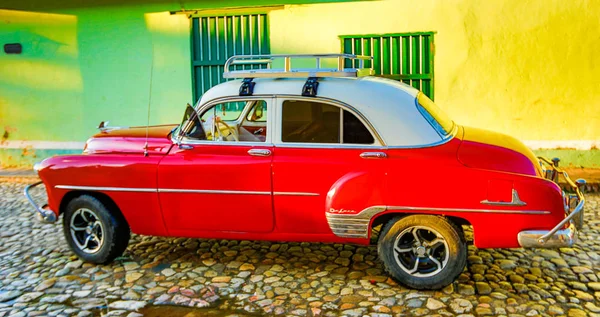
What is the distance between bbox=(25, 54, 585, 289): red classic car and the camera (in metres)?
4.80

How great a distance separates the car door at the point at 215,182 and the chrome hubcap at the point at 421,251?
1145 mm

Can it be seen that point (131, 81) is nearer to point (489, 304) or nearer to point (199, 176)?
point (199, 176)

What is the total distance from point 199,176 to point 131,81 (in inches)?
200

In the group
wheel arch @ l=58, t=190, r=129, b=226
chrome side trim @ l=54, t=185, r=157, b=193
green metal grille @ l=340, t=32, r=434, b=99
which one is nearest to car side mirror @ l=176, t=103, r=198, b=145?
chrome side trim @ l=54, t=185, r=157, b=193

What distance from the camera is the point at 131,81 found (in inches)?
389

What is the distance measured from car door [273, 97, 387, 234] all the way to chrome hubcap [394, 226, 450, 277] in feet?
1.52

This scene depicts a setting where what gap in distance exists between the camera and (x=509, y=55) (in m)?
8.73

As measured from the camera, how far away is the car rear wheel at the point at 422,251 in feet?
16.0

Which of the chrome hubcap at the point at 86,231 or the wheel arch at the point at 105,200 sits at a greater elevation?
the wheel arch at the point at 105,200

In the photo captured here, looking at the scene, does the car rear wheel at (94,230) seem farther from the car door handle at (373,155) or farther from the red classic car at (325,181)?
the car door handle at (373,155)

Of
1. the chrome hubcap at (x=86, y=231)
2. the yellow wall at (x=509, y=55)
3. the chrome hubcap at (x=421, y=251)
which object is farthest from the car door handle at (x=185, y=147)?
the yellow wall at (x=509, y=55)

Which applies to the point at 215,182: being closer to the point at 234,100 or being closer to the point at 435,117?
the point at 234,100

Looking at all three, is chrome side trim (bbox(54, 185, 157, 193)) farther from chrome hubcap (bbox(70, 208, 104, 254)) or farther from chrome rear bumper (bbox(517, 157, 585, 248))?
chrome rear bumper (bbox(517, 157, 585, 248))

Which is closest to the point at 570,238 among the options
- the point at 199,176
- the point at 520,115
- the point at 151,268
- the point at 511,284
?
the point at 511,284
